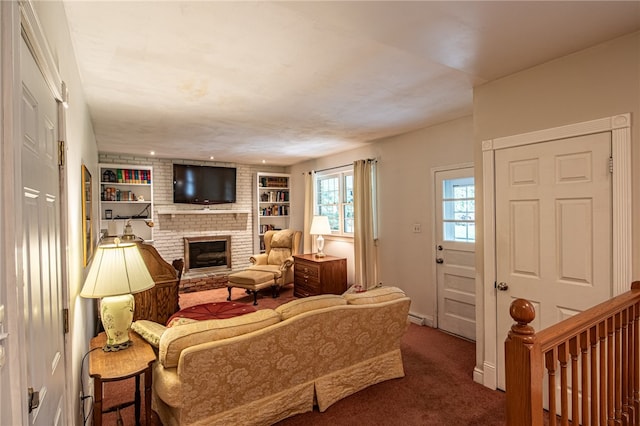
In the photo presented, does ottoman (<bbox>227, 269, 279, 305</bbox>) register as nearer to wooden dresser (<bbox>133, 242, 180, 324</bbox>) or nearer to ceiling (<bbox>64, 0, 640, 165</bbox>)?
wooden dresser (<bbox>133, 242, 180, 324</bbox>)

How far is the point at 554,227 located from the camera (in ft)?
7.72

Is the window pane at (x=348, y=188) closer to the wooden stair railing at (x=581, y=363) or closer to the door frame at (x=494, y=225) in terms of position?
the door frame at (x=494, y=225)

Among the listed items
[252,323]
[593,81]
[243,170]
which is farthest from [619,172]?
[243,170]

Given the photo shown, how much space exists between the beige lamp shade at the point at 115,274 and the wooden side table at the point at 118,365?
37cm

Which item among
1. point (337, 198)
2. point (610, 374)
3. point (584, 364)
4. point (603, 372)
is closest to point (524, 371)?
point (584, 364)

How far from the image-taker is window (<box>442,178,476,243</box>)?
149 inches

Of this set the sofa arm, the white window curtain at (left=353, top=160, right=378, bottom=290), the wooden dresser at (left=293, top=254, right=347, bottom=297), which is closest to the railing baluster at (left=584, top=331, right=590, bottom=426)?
the white window curtain at (left=353, top=160, right=378, bottom=290)

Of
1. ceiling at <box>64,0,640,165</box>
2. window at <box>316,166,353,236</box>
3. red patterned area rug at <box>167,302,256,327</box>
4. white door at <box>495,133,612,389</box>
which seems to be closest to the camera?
ceiling at <box>64,0,640,165</box>

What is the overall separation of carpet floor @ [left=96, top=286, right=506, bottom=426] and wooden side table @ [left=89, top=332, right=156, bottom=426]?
Result: 17.3 inches

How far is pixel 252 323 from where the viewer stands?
6.82 feet

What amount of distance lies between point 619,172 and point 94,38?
330cm

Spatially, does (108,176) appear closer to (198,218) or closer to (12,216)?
(198,218)

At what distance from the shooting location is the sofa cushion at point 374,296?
8.41ft

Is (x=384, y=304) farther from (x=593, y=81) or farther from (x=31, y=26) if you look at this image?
(x=31, y=26)
